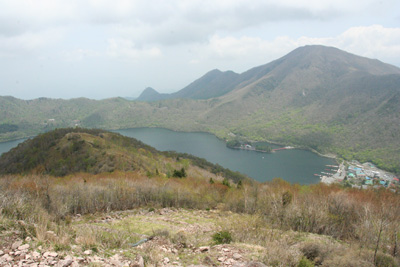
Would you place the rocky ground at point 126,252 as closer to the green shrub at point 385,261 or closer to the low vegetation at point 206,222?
the low vegetation at point 206,222

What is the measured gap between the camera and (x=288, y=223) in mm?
14648

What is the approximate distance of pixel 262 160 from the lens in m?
104

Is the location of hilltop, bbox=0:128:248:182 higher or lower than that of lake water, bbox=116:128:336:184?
higher

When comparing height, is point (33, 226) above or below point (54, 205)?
above

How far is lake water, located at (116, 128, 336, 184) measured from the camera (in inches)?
3318

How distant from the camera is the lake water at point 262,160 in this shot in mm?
84269

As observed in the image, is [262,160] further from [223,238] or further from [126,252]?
[126,252]

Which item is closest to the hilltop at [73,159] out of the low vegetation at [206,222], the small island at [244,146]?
the low vegetation at [206,222]

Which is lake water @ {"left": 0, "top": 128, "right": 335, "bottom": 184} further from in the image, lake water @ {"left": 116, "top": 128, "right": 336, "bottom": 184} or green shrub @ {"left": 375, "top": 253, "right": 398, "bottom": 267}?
green shrub @ {"left": 375, "top": 253, "right": 398, "bottom": 267}

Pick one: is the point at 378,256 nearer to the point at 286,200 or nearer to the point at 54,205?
the point at 286,200

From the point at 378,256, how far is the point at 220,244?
259 inches

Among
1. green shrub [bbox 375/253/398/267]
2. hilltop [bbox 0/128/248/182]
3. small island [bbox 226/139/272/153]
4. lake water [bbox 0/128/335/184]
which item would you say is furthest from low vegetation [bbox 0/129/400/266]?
small island [bbox 226/139/272/153]

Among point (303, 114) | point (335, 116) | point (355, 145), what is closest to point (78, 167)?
point (355, 145)

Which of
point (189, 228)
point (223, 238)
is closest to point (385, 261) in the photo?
point (223, 238)
